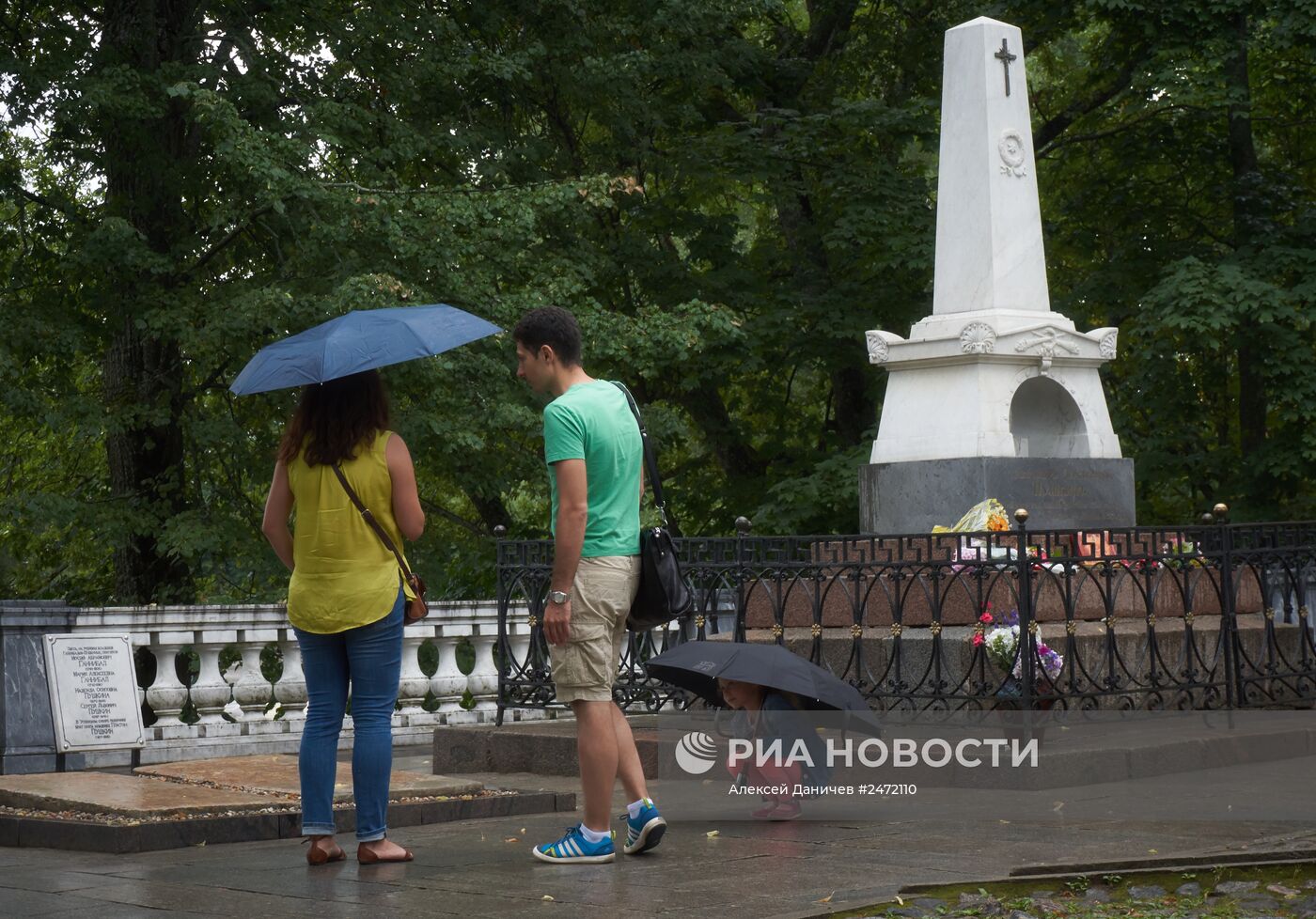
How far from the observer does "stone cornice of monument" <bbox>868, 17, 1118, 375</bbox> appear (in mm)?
13602

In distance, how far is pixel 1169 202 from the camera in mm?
26141

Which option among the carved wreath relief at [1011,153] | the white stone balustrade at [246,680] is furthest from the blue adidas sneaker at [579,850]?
the carved wreath relief at [1011,153]

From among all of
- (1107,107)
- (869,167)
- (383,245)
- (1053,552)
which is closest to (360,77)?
(383,245)

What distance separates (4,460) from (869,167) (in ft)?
41.7

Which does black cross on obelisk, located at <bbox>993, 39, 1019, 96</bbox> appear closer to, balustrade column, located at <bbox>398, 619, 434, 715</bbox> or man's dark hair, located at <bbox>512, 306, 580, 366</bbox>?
balustrade column, located at <bbox>398, 619, 434, 715</bbox>

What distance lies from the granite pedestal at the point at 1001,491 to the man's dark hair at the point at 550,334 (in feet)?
22.4

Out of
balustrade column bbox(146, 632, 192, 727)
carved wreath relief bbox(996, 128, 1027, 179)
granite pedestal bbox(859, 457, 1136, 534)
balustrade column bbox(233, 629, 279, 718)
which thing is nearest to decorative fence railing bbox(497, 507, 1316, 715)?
granite pedestal bbox(859, 457, 1136, 534)

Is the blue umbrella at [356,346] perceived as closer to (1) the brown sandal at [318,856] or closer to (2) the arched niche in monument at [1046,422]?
(1) the brown sandal at [318,856]

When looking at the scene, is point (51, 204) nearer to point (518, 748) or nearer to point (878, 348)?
point (878, 348)

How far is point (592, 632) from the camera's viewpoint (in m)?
6.59

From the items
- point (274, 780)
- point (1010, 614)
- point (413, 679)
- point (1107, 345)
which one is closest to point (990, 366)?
point (1107, 345)

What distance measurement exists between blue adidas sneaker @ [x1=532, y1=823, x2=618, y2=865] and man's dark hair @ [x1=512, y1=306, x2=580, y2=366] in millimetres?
1736

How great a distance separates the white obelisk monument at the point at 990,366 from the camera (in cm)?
1333

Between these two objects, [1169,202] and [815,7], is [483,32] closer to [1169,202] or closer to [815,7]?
[815,7]
